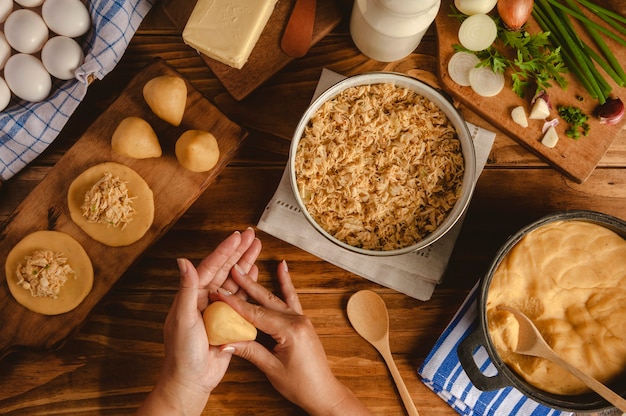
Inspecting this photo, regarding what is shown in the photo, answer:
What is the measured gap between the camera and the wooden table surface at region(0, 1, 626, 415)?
1.67 metres

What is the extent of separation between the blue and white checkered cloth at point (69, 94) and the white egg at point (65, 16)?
0.04m

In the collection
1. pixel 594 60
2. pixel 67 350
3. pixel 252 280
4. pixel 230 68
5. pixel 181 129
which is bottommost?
pixel 67 350

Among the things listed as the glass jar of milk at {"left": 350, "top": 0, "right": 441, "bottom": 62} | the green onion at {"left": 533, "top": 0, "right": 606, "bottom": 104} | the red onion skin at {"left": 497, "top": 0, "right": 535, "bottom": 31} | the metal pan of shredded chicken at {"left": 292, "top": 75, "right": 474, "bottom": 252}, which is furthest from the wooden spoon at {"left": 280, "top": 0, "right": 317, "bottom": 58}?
the green onion at {"left": 533, "top": 0, "right": 606, "bottom": 104}

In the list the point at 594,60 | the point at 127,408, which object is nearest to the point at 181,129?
the point at 127,408

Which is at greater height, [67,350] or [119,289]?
[119,289]

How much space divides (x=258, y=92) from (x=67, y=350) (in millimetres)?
975

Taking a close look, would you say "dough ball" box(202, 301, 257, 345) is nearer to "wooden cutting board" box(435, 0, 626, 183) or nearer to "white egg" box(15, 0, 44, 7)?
"wooden cutting board" box(435, 0, 626, 183)

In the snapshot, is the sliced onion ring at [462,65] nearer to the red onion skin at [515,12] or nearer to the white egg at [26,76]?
the red onion skin at [515,12]

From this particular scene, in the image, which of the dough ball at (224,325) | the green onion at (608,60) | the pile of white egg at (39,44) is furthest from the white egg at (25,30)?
the green onion at (608,60)

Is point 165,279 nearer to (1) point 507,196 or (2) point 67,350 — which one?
(2) point 67,350

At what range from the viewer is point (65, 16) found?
156cm

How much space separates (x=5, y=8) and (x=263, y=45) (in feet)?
2.46

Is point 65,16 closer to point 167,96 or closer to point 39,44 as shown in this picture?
point 39,44

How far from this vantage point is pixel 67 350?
5.51 ft
